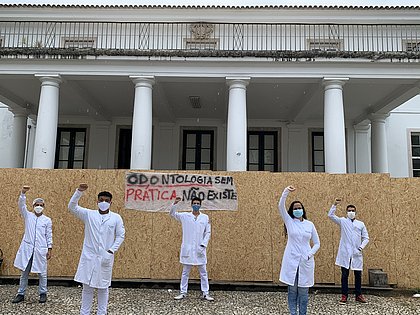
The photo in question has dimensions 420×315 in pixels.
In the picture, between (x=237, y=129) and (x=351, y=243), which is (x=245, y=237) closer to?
(x=351, y=243)

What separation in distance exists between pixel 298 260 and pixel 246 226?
9.55ft

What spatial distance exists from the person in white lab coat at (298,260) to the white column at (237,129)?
5.90 metres

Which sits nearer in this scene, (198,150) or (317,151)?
(317,151)

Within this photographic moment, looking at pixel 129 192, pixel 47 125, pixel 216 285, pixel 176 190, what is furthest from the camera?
pixel 47 125

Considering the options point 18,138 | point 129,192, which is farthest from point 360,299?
point 18,138

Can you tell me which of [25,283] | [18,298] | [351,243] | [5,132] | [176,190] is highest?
[5,132]

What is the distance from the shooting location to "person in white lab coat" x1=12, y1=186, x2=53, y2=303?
22.6 feet

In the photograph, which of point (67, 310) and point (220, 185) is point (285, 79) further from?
point (67, 310)

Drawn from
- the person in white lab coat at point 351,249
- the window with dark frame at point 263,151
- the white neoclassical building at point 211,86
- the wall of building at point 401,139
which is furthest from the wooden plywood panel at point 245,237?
the wall of building at point 401,139

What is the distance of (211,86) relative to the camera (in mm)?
13695

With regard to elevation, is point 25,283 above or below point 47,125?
below

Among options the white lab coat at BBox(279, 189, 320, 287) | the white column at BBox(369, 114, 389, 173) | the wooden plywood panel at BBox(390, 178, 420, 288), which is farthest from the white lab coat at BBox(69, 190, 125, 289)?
the white column at BBox(369, 114, 389, 173)

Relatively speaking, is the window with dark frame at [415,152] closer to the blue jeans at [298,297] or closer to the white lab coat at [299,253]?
the white lab coat at [299,253]

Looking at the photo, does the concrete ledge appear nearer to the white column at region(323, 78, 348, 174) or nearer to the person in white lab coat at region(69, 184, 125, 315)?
the person in white lab coat at region(69, 184, 125, 315)
